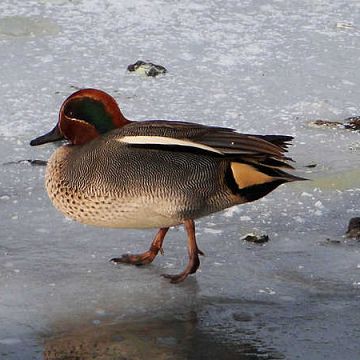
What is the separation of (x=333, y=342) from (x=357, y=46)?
363 centimetres

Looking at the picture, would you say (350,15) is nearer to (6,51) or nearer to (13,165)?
(6,51)

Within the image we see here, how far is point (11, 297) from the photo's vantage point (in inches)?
152

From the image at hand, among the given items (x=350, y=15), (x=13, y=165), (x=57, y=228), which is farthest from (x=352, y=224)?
(x=350, y=15)

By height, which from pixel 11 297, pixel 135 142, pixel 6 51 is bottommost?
pixel 6 51

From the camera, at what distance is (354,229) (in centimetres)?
450

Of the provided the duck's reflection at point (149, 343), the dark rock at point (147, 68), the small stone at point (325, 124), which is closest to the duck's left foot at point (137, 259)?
the duck's reflection at point (149, 343)

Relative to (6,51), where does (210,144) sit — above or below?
above

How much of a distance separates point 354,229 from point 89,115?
117cm

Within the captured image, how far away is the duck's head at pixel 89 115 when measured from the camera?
422 centimetres

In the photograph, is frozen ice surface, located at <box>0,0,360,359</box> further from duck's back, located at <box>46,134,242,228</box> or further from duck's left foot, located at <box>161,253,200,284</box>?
duck's back, located at <box>46,134,242,228</box>

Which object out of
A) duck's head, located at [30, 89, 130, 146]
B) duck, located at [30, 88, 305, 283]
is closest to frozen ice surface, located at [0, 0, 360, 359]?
duck, located at [30, 88, 305, 283]

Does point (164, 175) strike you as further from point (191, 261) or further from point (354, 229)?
point (354, 229)

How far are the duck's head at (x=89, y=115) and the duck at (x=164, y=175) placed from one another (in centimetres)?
4

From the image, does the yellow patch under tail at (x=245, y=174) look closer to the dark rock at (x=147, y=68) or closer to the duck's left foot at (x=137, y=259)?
the duck's left foot at (x=137, y=259)
